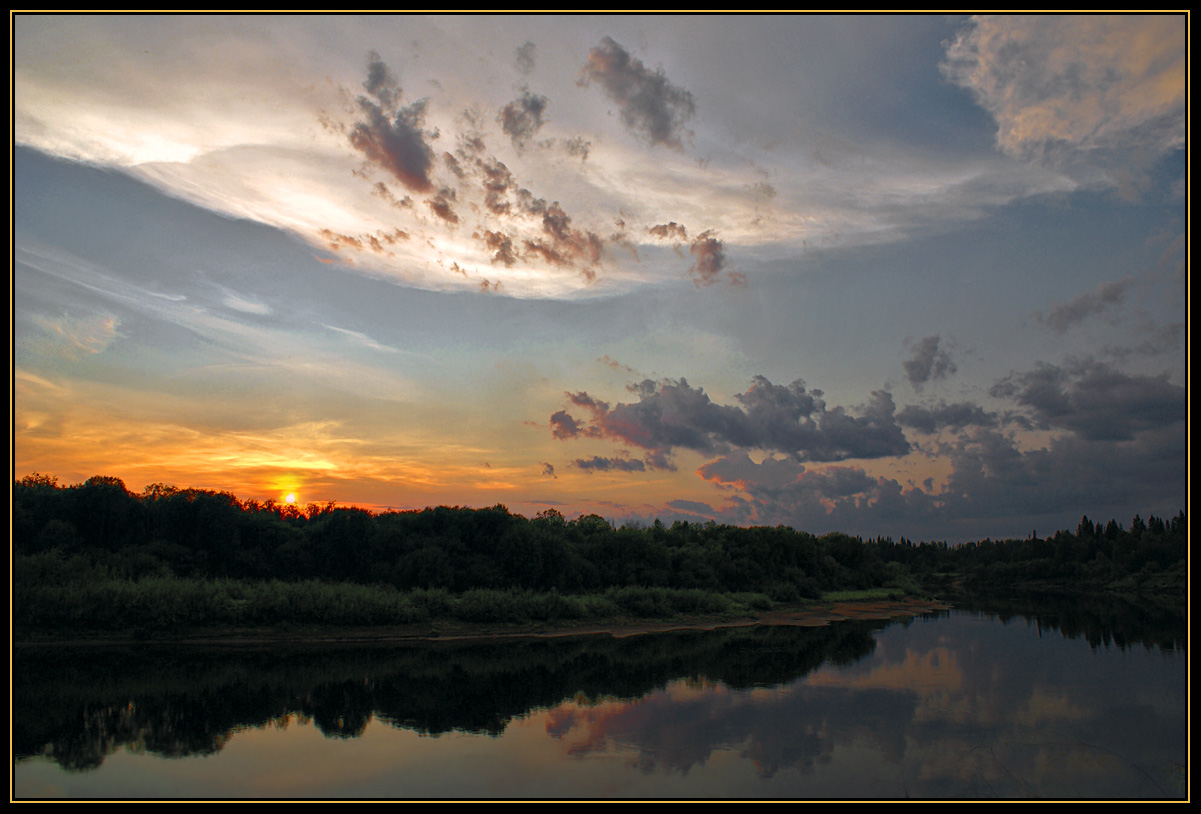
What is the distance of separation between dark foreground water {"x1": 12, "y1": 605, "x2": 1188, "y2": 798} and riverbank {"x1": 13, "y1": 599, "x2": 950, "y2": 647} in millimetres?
2403

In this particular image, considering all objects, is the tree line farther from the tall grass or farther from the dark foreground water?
the dark foreground water

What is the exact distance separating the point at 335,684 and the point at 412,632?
1268 centimetres

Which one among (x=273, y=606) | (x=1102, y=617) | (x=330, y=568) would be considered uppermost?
(x=330, y=568)

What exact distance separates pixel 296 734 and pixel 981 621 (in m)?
59.8

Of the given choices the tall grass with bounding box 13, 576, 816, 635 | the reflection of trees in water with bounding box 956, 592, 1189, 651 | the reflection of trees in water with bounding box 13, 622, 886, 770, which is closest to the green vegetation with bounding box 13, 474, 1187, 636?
the tall grass with bounding box 13, 576, 816, 635

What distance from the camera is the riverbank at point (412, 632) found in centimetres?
3256

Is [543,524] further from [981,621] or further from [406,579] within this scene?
[981,621]

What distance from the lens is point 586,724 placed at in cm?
2034

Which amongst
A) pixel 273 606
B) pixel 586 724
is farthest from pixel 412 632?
pixel 586 724

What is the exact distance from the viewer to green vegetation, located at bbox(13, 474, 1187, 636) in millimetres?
33844

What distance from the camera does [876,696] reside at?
25359mm

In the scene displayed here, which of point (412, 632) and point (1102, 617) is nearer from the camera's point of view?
point (412, 632)

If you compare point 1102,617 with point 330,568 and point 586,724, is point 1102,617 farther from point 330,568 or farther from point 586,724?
point 330,568
